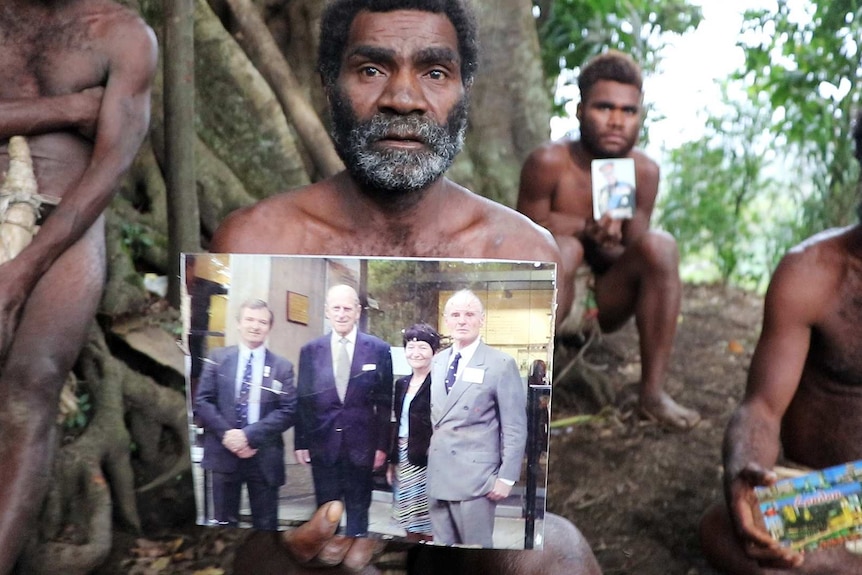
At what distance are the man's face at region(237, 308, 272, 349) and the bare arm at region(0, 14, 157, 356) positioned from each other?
109cm

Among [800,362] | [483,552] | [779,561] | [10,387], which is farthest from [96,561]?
[800,362]

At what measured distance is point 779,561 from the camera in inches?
95.2

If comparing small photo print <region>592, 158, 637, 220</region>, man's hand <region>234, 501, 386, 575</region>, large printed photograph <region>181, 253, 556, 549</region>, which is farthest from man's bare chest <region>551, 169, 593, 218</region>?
large printed photograph <region>181, 253, 556, 549</region>

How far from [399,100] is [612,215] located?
112 inches

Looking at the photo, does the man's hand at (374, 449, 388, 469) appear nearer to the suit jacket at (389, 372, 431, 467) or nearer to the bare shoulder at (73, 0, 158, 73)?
the suit jacket at (389, 372, 431, 467)

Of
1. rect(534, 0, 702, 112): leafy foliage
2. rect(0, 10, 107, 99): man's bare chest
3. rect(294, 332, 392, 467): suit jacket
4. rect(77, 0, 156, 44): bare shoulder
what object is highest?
rect(534, 0, 702, 112): leafy foliage

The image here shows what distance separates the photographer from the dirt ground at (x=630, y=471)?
11.1 feet

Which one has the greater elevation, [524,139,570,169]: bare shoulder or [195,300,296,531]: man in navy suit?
[524,139,570,169]: bare shoulder

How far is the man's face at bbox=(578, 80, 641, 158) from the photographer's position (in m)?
5.14

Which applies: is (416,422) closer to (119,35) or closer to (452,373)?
(452,373)

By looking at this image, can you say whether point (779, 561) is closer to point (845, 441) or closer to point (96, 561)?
point (845, 441)

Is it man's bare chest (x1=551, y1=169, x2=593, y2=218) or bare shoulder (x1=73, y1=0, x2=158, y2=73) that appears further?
man's bare chest (x1=551, y1=169, x2=593, y2=218)

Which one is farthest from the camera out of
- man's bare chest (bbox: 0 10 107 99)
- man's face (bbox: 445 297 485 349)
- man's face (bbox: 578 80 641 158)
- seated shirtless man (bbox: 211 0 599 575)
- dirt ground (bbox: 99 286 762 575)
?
man's face (bbox: 578 80 641 158)

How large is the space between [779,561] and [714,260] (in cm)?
559
